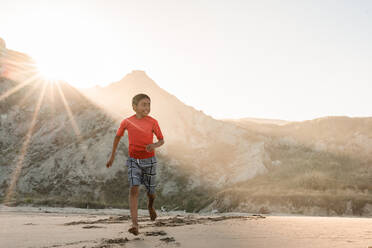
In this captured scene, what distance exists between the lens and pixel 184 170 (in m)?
28.6

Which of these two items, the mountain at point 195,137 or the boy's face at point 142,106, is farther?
the mountain at point 195,137

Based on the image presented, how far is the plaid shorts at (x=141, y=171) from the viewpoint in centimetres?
566

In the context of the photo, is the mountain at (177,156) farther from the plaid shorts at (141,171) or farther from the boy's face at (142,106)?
the boy's face at (142,106)

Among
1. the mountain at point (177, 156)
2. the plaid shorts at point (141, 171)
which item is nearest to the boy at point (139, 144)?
the plaid shorts at point (141, 171)

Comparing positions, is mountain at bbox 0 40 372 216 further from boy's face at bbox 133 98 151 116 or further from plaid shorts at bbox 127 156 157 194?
boy's face at bbox 133 98 151 116

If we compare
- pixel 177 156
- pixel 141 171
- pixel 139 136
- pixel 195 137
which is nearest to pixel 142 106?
pixel 139 136

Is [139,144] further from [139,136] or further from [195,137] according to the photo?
[195,137]

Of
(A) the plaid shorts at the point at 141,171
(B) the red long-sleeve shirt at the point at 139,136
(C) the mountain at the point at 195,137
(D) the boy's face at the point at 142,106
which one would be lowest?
(A) the plaid shorts at the point at 141,171

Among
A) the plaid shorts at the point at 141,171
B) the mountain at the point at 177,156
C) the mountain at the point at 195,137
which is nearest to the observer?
the plaid shorts at the point at 141,171

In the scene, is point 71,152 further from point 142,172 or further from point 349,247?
point 349,247

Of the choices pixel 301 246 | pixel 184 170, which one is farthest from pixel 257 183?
pixel 301 246

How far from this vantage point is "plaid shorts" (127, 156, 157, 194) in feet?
18.6

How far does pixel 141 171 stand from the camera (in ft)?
19.2

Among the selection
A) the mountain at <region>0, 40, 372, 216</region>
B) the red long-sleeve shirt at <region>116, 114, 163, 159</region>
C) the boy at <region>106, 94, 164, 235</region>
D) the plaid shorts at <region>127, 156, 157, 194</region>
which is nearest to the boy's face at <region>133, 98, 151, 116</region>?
the boy at <region>106, 94, 164, 235</region>
